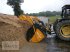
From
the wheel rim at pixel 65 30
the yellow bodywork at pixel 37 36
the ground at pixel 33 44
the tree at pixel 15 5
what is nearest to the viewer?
the ground at pixel 33 44

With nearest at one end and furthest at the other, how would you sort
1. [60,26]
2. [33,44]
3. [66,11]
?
[33,44] → [60,26] → [66,11]

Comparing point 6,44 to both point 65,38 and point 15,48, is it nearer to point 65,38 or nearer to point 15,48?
point 15,48

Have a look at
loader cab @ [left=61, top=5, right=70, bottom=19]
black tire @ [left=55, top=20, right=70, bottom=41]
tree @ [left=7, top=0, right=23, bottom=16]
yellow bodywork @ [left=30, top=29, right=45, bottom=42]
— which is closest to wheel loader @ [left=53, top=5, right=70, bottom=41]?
black tire @ [left=55, top=20, right=70, bottom=41]

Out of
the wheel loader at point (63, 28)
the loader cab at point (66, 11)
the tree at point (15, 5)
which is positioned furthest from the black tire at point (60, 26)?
the tree at point (15, 5)

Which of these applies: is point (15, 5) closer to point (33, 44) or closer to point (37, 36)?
point (37, 36)

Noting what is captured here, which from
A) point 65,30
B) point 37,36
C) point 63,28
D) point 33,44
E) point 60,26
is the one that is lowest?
point 33,44

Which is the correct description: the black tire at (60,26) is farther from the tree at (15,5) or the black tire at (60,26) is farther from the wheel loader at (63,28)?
the tree at (15,5)

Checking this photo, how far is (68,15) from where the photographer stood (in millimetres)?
14727

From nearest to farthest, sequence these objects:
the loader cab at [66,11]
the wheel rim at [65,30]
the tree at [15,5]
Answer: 1. the wheel rim at [65,30]
2. the loader cab at [66,11]
3. the tree at [15,5]

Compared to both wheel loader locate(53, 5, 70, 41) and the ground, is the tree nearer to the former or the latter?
the ground

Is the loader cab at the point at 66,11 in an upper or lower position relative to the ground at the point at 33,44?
upper

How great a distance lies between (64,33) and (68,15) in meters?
1.28

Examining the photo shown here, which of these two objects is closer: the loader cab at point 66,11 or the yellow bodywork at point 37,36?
the yellow bodywork at point 37,36

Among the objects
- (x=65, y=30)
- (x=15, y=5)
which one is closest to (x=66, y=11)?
(x=65, y=30)
